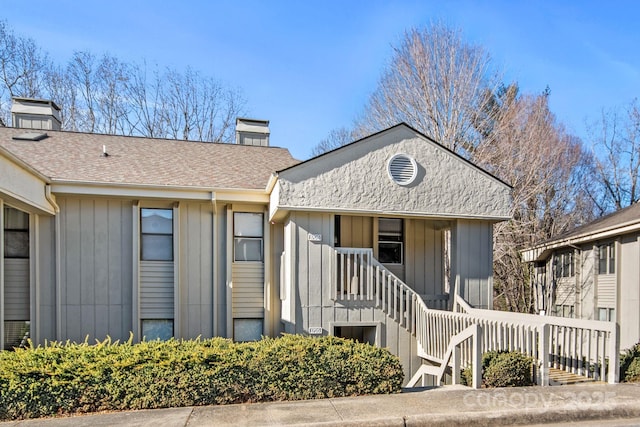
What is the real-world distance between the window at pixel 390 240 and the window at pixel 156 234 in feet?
17.0

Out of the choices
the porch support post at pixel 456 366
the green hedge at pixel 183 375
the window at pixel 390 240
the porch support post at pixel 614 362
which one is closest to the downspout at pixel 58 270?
the green hedge at pixel 183 375

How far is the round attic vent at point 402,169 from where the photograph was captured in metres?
9.62

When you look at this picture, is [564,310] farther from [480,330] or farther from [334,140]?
[334,140]

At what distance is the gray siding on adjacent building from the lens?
9.55 metres

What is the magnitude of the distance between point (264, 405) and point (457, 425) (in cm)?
247

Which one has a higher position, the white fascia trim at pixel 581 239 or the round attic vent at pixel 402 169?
the round attic vent at pixel 402 169

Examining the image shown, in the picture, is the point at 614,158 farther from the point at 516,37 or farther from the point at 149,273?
the point at 149,273

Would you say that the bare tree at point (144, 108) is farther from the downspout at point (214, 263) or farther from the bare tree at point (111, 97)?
the downspout at point (214, 263)

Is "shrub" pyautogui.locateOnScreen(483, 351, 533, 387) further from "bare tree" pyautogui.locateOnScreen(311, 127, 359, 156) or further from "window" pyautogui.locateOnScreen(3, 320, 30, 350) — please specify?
"bare tree" pyautogui.locateOnScreen(311, 127, 359, 156)

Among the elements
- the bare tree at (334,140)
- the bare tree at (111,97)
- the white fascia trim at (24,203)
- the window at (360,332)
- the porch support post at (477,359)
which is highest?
the bare tree at (111,97)

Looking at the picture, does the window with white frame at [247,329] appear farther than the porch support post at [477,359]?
Yes

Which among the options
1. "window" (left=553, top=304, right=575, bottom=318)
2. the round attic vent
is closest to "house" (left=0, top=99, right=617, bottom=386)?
the round attic vent

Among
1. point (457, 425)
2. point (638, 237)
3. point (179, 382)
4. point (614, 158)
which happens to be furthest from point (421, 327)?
point (614, 158)

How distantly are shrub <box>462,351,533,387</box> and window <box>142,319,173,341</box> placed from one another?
6.51m
